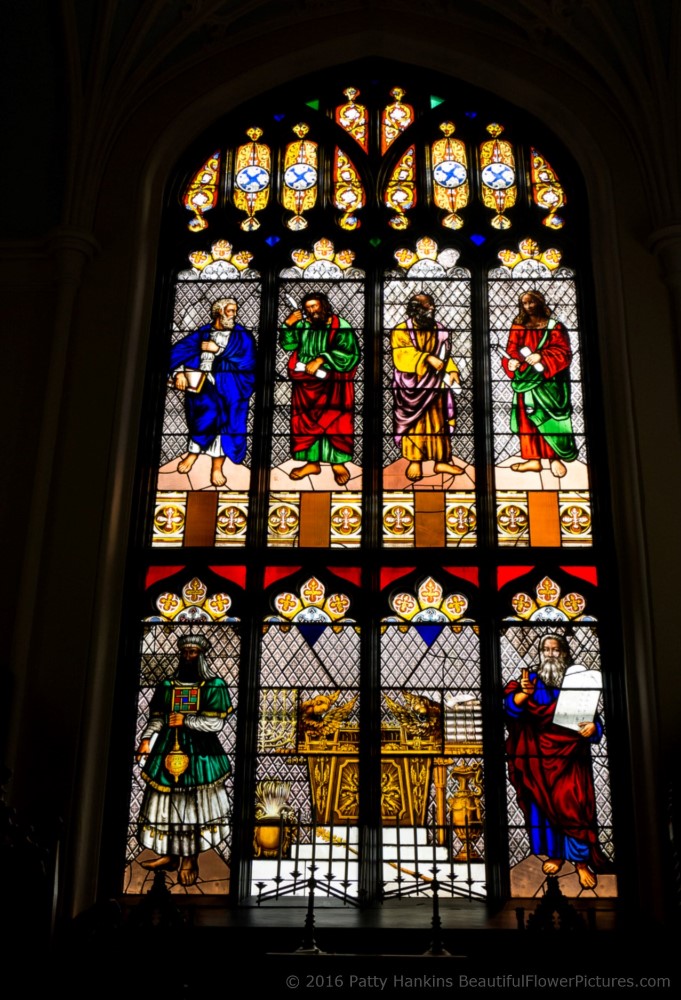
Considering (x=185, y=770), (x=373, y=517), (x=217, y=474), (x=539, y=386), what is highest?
(x=539, y=386)

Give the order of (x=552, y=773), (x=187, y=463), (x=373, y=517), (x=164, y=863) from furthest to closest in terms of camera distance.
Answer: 1. (x=187, y=463)
2. (x=373, y=517)
3. (x=552, y=773)
4. (x=164, y=863)

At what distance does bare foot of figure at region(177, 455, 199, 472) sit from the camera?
28.8 ft

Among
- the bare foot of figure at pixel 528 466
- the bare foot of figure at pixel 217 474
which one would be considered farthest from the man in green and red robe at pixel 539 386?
the bare foot of figure at pixel 217 474

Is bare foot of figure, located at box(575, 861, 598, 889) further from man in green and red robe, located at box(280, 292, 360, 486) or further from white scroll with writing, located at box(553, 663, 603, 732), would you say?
man in green and red robe, located at box(280, 292, 360, 486)

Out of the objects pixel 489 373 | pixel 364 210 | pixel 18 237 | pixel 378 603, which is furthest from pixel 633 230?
pixel 18 237

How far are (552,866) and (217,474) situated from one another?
3.64m

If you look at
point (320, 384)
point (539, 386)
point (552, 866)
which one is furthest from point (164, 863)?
point (539, 386)

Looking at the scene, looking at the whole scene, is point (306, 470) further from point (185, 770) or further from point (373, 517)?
point (185, 770)

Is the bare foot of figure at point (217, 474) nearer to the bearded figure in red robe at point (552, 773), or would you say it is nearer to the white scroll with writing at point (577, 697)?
the bearded figure in red robe at point (552, 773)

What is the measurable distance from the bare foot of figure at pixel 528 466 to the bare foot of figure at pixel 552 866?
2778 mm

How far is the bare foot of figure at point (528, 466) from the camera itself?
Result: 8664 mm

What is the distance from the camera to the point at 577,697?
7.91 m

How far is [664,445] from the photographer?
324 inches

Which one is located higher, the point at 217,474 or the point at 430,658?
the point at 217,474
